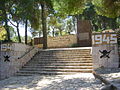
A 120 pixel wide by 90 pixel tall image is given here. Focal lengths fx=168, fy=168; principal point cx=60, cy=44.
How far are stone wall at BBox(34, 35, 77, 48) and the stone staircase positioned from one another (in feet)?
22.8

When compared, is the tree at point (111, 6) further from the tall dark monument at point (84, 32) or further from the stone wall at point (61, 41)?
the stone wall at point (61, 41)

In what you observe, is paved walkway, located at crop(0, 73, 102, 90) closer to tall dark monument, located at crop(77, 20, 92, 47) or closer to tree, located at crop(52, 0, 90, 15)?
tree, located at crop(52, 0, 90, 15)

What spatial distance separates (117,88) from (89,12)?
21368 millimetres

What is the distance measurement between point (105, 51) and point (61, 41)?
10.7 metres

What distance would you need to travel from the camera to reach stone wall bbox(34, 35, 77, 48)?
17781 millimetres

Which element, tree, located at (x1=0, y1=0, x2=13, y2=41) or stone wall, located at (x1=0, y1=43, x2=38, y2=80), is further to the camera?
tree, located at (x1=0, y1=0, x2=13, y2=41)

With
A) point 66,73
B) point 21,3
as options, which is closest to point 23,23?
point 21,3

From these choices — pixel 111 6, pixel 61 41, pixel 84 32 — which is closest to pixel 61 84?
pixel 111 6

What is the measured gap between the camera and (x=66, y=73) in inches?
321

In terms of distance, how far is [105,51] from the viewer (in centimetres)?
800

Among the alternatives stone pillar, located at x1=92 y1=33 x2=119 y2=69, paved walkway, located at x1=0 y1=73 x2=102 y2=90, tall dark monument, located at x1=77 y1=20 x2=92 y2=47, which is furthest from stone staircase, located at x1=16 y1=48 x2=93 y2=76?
tall dark monument, located at x1=77 y1=20 x2=92 y2=47

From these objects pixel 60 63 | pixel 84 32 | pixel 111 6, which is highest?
pixel 111 6

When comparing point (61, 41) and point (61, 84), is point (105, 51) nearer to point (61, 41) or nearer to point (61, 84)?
point (61, 84)

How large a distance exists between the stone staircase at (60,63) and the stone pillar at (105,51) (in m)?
0.61
